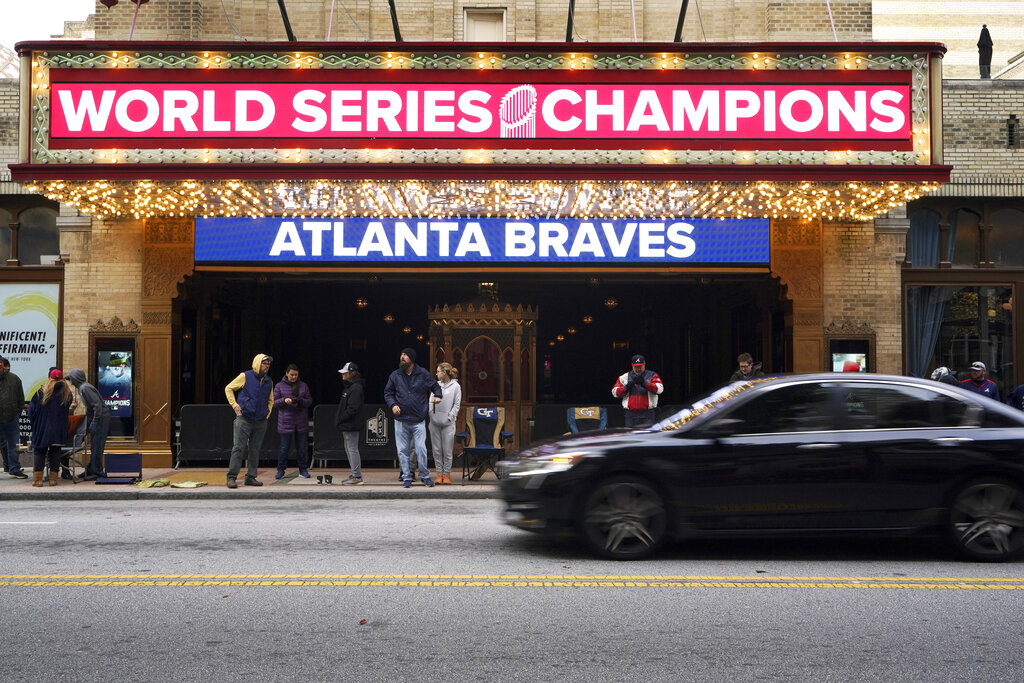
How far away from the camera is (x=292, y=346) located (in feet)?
78.8

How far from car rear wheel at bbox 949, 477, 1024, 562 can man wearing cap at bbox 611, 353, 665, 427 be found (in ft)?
22.0

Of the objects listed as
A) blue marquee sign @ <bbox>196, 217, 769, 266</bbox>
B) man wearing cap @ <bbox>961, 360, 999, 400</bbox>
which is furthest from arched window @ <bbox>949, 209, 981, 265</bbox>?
man wearing cap @ <bbox>961, 360, 999, 400</bbox>

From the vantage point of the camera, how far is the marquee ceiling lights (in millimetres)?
13859

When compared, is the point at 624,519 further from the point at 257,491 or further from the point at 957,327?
the point at 957,327

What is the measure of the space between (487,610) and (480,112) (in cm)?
921

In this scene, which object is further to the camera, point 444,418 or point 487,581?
point 444,418

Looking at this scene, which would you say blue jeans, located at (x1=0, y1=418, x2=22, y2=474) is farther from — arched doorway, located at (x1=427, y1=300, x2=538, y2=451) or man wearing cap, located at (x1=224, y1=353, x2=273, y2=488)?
arched doorway, located at (x1=427, y1=300, x2=538, y2=451)

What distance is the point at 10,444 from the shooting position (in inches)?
573

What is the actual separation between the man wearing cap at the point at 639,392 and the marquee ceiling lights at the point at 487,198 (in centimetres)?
273

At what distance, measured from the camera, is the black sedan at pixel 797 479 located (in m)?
7.15

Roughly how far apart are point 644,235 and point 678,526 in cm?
970

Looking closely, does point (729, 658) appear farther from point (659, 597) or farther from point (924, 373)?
point (924, 373)

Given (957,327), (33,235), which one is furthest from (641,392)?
(33,235)

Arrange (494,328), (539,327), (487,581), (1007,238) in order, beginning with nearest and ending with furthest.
Result: (487,581), (1007,238), (494,328), (539,327)
